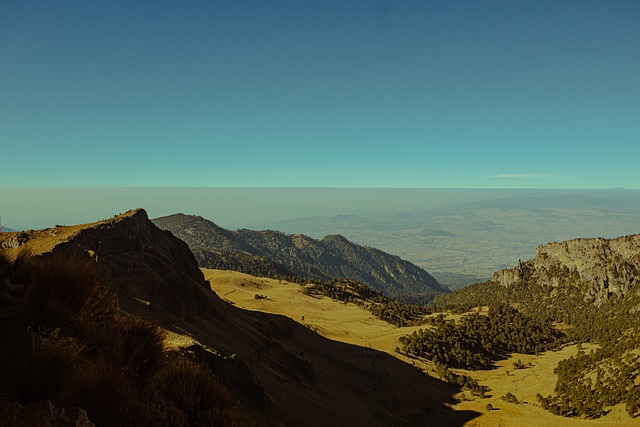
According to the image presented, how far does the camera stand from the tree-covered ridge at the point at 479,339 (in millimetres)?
61991

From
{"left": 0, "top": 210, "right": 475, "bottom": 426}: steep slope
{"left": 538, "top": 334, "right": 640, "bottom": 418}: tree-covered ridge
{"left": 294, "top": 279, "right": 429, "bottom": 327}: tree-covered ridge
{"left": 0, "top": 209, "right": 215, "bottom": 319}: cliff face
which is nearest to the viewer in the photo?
{"left": 0, "top": 210, "right": 475, "bottom": 426}: steep slope

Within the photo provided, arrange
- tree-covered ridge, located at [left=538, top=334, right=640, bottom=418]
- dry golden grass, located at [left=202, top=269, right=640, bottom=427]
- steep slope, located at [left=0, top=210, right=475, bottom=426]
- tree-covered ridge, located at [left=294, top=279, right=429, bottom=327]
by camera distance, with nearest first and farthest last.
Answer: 1. steep slope, located at [left=0, top=210, right=475, bottom=426]
2. dry golden grass, located at [left=202, top=269, right=640, bottom=427]
3. tree-covered ridge, located at [left=538, top=334, right=640, bottom=418]
4. tree-covered ridge, located at [left=294, top=279, right=429, bottom=327]

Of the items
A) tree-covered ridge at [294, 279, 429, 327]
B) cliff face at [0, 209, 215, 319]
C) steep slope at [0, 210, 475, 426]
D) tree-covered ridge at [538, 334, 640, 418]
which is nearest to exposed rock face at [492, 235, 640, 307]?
tree-covered ridge at [294, 279, 429, 327]

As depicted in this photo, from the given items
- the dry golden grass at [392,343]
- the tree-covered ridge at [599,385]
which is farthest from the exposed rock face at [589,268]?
the tree-covered ridge at [599,385]

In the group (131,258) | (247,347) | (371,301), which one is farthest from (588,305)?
(131,258)

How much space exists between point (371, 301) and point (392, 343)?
39870mm

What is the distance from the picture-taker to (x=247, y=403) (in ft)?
52.2

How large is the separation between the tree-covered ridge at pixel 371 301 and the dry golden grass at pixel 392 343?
3.58 m

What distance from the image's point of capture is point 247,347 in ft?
98.7

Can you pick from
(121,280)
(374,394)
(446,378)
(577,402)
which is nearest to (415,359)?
(446,378)

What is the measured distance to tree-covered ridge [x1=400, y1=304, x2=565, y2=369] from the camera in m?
62.0

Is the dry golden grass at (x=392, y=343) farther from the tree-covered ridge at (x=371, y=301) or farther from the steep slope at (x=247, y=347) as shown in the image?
the steep slope at (x=247, y=347)

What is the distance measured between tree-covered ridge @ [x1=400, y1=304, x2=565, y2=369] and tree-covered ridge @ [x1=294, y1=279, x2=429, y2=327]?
786 centimetres

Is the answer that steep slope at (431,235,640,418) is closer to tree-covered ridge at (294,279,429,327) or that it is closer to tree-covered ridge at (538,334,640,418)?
tree-covered ridge at (538,334,640,418)
